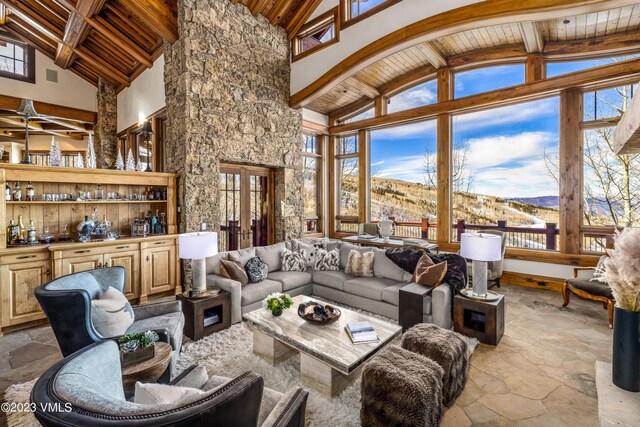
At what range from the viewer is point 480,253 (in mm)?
3197

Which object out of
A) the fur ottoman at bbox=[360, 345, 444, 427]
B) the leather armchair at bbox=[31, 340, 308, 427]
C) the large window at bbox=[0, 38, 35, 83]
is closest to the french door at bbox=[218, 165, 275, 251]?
the fur ottoman at bbox=[360, 345, 444, 427]

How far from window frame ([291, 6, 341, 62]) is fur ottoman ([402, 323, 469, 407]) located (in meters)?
5.58

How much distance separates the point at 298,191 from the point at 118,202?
3519 millimetres

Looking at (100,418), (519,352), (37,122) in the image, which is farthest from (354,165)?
(37,122)

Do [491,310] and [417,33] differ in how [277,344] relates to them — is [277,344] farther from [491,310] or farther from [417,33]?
[417,33]

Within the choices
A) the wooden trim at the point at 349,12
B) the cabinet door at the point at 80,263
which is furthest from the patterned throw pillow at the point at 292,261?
the wooden trim at the point at 349,12

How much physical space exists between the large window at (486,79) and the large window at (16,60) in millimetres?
10067

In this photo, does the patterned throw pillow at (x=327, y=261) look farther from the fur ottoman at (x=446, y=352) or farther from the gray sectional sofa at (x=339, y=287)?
the fur ottoman at (x=446, y=352)

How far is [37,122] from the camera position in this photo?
8.46 metres

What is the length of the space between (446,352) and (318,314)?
115 cm

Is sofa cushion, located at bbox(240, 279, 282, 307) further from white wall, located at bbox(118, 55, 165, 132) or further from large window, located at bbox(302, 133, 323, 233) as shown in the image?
white wall, located at bbox(118, 55, 165, 132)

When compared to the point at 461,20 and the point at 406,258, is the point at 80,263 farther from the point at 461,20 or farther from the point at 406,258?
the point at 461,20

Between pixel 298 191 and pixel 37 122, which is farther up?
pixel 37 122

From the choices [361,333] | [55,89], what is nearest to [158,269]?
[361,333]
